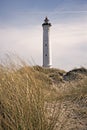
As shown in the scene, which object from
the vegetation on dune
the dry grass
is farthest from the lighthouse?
the dry grass

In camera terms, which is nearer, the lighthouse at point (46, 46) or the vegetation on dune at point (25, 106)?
the vegetation on dune at point (25, 106)

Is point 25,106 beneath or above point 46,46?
beneath

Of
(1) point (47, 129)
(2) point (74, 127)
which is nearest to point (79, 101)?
(2) point (74, 127)

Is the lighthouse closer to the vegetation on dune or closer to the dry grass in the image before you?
the vegetation on dune

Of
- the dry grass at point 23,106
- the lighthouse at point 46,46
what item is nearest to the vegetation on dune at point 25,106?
the dry grass at point 23,106

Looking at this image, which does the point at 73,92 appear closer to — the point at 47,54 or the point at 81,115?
the point at 81,115

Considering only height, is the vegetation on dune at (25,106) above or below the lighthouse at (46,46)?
below

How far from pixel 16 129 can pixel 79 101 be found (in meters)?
2.74

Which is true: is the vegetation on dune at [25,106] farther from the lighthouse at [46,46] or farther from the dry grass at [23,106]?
the lighthouse at [46,46]

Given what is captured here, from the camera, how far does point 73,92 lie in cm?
690

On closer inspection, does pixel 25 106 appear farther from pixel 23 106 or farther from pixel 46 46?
pixel 46 46

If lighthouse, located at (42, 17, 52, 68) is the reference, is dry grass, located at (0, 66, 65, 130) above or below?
below

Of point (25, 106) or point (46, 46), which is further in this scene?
point (46, 46)

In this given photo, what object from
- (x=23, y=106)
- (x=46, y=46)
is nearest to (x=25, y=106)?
(x=23, y=106)
